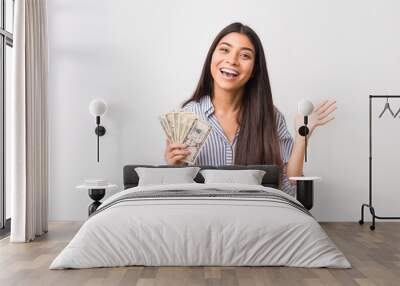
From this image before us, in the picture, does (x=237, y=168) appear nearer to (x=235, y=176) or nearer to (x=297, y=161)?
(x=235, y=176)

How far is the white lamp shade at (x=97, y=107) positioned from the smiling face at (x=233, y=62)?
1386mm

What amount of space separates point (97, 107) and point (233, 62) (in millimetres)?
1732

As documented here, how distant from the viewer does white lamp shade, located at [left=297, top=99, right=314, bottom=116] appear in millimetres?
6953

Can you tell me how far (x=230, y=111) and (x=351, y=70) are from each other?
1583 millimetres

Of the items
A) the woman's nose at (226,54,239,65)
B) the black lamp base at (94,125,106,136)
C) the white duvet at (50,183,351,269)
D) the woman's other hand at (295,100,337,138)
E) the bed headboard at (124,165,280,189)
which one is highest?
the woman's nose at (226,54,239,65)

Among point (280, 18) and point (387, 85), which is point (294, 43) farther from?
point (387, 85)

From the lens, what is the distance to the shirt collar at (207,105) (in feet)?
23.5

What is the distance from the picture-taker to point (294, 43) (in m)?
7.18

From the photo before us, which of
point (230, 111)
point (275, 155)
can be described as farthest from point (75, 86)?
point (275, 155)

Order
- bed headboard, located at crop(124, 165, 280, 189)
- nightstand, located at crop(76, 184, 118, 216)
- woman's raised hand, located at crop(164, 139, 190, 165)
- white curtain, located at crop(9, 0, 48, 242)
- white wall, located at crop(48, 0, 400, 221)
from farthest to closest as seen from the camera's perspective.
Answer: white wall, located at crop(48, 0, 400, 221) → woman's raised hand, located at crop(164, 139, 190, 165) → bed headboard, located at crop(124, 165, 280, 189) → nightstand, located at crop(76, 184, 118, 216) → white curtain, located at crop(9, 0, 48, 242)

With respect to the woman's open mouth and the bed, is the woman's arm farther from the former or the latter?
the bed

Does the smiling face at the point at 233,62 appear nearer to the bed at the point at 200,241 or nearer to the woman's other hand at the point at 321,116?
the woman's other hand at the point at 321,116

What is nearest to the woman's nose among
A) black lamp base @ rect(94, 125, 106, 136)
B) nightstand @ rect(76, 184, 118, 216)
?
black lamp base @ rect(94, 125, 106, 136)

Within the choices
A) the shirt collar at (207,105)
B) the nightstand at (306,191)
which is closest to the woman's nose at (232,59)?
the shirt collar at (207,105)
